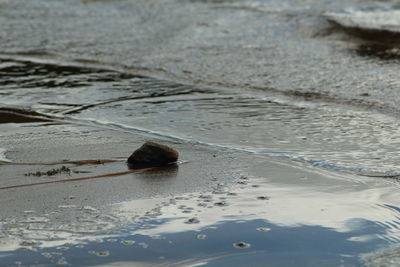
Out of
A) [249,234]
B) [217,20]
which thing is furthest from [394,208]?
[217,20]

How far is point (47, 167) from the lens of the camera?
12.4 feet

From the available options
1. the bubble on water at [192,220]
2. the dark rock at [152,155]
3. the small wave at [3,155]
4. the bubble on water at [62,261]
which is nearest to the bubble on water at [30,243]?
the bubble on water at [62,261]

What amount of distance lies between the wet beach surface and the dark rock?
0.28ft

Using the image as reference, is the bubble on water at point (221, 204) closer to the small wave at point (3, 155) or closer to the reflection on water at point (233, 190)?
the reflection on water at point (233, 190)

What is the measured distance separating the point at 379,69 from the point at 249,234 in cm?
416

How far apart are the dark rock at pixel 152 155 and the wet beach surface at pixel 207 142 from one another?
85 millimetres

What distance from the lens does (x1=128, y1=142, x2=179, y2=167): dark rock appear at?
3734 mm

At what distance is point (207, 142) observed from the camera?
4.32 m

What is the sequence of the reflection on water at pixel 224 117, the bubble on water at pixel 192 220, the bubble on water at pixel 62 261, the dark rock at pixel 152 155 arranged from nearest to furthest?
the bubble on water at pixel 62 261 < the bubble on water at pixel 192 220 < the dark rock at pixel 152 155 < the reflection on water at pixel 224 117

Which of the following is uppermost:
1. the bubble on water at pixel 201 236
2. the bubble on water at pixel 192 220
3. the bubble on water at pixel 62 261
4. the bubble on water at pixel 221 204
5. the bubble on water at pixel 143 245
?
the bubble on water at pixel 221 204

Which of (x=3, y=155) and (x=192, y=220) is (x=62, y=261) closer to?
(x=192, y=220)

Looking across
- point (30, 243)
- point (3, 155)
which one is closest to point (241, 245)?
point (30, 243)

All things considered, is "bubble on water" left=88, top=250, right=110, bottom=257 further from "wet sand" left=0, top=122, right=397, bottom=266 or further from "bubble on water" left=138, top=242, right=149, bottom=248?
"bubble on water" left=138, top=242, right=149, bottom=248

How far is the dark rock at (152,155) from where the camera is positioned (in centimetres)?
373
